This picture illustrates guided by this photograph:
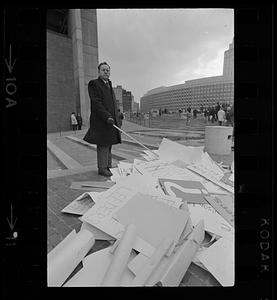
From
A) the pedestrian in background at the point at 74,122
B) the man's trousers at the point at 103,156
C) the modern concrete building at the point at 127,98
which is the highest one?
the modern concrete building at the point at 127,98

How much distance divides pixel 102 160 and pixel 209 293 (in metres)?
1.82

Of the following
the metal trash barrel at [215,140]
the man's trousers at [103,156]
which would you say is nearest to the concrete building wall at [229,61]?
the man's trousers at [103,156]

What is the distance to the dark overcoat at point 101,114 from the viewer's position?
1969 millimetres

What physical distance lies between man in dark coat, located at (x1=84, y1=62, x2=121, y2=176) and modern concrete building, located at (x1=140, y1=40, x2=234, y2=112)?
84cm

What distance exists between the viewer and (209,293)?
0.74 metres

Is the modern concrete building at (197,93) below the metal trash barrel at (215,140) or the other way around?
the other way around

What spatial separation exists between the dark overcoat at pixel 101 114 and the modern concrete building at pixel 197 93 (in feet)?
2.74

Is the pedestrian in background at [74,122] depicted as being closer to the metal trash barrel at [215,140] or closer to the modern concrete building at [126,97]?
the modern concrete building at [126,97]

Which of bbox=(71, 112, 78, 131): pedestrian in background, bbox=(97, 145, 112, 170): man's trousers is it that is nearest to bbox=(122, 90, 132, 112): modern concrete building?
bbox=(71, 112, 78, 131): pedestrian in background
